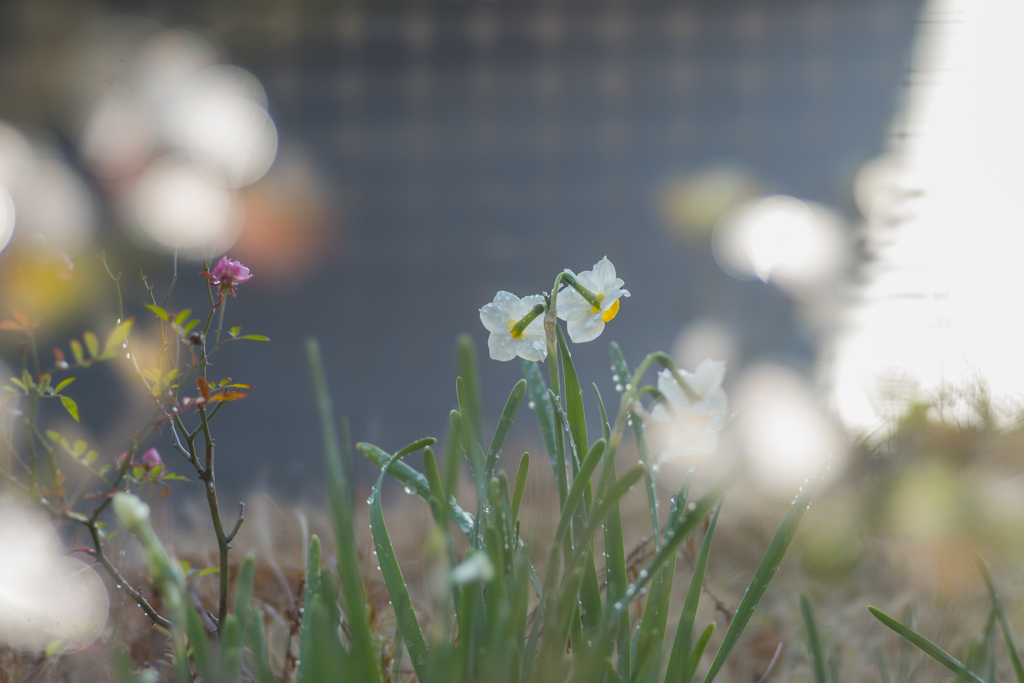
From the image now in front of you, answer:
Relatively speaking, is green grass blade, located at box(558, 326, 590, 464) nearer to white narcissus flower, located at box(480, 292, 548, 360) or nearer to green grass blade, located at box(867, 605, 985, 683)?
white narcissus flower, located at box(480, 292, 548, 360)

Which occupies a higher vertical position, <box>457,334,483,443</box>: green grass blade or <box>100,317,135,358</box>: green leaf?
<box>100,317,135,358</box>: green leaf

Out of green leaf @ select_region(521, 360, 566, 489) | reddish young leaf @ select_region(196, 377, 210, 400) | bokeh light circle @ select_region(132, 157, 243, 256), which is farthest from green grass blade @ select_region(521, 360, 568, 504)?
bokeh light circle @ select_region(132, 157, 243, 256)

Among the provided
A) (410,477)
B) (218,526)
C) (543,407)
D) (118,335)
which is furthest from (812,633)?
(118,335)

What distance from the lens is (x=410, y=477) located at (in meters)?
0.65

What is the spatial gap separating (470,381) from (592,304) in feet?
0.57

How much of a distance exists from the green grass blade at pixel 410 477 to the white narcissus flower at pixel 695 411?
0.84 feet

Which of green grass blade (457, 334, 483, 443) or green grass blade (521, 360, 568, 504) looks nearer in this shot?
green grass blade (457, 334, 483, 443)

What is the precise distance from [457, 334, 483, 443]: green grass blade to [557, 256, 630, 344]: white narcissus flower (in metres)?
0.12

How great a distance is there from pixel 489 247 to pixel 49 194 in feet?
8.03

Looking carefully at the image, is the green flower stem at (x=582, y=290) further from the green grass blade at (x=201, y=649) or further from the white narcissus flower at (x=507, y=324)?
the green grass blade at (x=201, y=649)

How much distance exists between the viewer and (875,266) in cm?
270

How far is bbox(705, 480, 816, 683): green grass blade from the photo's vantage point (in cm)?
57

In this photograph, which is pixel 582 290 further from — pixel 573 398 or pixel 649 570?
pixel 649 570

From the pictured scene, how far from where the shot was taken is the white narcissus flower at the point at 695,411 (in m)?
0.45
